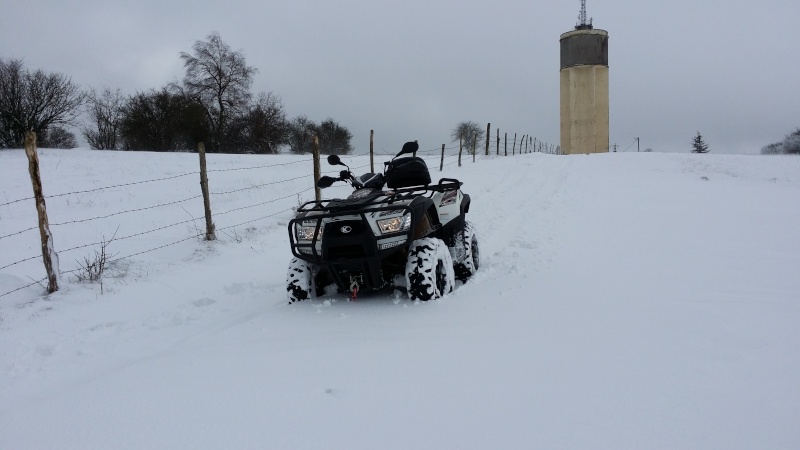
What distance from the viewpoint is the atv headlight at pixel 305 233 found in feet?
14.8

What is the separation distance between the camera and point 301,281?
4789 millimetres

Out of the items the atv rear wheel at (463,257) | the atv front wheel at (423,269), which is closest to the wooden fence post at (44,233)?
the atv front wheel at (423,269)

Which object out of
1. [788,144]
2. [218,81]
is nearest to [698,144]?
[788,144]

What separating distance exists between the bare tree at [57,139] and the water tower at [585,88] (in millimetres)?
35365

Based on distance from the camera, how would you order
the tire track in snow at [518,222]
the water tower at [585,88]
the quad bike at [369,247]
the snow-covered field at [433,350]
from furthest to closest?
the water tower at [585,88] < the tire track in snow at [518,222] < the quad bike at [369,247] < the snow-covered field at [433,350]

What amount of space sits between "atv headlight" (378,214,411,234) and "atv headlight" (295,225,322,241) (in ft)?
1.75

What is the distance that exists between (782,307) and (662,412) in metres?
2.22

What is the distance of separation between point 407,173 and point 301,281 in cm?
155

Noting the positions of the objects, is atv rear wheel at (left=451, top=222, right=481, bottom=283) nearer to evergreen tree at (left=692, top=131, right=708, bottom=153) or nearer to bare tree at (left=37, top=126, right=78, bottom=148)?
bare tree at (left=37, top=126, right=78, bottom=148)

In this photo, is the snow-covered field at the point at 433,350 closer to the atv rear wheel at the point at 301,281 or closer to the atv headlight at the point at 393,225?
the atv rear wheel at the point at 301,281

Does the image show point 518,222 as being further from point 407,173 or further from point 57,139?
point 57,139

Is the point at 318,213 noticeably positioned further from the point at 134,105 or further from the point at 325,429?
the point at 134,105

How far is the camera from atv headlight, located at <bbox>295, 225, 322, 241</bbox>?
4.52 metres

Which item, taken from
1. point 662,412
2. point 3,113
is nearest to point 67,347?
point 662,412
